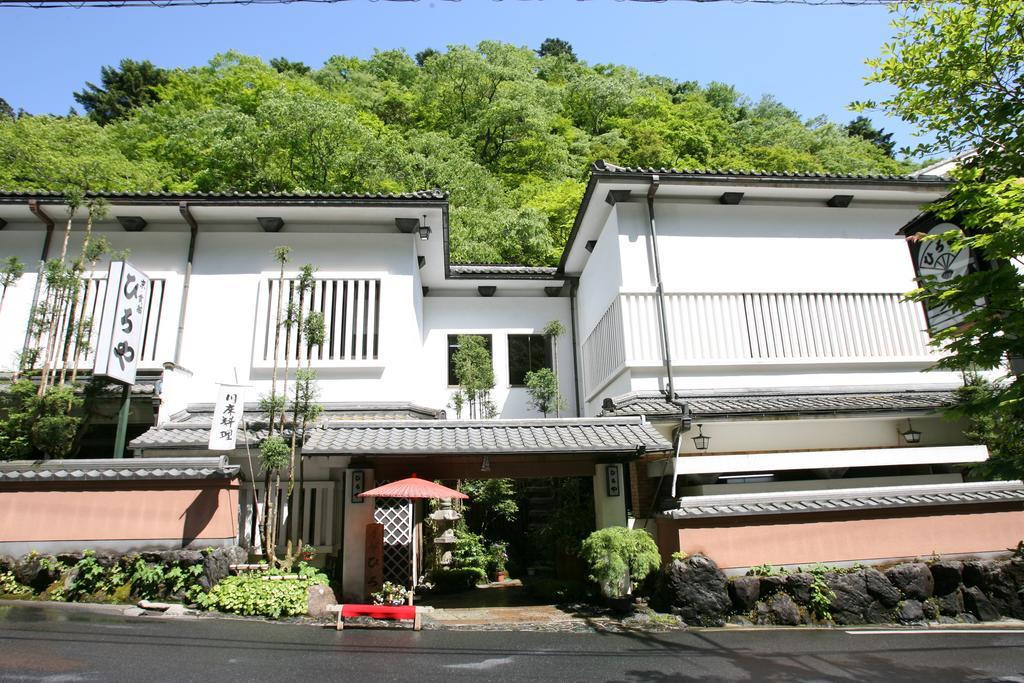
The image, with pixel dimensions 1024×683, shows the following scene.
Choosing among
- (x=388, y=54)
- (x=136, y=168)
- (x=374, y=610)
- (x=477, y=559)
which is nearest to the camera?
(x=374, y=610)

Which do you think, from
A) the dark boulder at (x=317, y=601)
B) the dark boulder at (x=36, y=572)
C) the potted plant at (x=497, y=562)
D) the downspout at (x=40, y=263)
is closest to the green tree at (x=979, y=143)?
the dark boulder at (x=317, y=601)

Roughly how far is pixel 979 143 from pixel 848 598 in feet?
20.1

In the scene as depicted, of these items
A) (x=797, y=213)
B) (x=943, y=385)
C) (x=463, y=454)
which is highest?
(x=797, y=213)

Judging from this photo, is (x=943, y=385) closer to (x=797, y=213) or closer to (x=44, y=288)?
(x=797, y=213)

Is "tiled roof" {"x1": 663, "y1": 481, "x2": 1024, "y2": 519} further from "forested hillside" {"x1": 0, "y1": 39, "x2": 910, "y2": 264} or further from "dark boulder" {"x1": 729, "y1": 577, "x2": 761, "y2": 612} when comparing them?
"forested hillside" {"x1": 0, "y1": 39, "x2": 910, "y2": 264}

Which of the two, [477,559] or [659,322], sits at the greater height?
[659,322]

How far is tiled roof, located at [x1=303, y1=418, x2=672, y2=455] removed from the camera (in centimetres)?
930

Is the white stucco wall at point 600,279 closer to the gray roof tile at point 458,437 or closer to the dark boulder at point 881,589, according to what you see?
the gray roof tile at point 458,437

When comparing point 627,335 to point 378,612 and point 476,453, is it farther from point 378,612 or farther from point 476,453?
point 378,612

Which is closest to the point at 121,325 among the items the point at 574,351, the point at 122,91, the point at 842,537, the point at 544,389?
the point at 544,389

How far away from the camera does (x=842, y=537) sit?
9.09 metres

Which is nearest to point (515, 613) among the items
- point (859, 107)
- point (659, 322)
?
point (659, 322)

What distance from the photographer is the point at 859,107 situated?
720 cm

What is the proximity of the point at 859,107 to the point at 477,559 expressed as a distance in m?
10.5
